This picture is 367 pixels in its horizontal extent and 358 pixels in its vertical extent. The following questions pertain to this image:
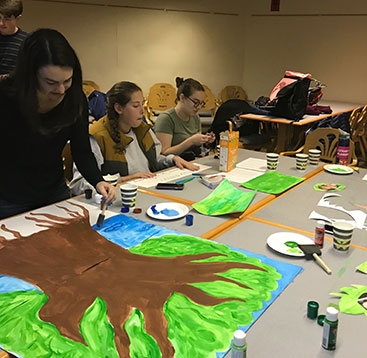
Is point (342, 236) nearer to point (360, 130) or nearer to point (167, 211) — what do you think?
point (167, 211)

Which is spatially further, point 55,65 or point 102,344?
point 55,65

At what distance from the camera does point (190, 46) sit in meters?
6.12

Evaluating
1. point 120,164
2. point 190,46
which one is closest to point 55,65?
point 120,164

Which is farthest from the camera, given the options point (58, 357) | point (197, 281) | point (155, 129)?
point (155, 129)

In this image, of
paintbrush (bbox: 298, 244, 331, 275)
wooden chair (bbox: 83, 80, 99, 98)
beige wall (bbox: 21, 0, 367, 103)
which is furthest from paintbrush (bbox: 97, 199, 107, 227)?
beige wall (bbox: 21, 0, 367, 103)

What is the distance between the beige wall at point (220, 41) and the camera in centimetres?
517

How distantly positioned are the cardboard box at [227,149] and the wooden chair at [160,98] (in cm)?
336

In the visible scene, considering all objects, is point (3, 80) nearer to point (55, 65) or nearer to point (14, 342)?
point (55, 65)

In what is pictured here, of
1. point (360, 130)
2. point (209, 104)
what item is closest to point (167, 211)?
point (360, 130)

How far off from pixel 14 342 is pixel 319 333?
2.28 feet

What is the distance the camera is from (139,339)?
1003 millimetres

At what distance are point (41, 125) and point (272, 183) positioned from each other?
1.11 metres

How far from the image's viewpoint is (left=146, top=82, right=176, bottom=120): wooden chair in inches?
223

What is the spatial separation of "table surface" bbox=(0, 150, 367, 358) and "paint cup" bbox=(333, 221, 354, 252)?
0.08 feet
